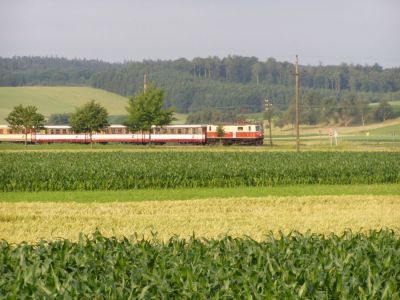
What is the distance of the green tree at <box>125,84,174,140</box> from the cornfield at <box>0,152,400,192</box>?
47460 millimetres

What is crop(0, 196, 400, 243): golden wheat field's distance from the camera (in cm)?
1975

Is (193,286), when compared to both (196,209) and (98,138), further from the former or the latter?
(98,138)

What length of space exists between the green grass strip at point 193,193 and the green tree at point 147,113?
54.7 meters

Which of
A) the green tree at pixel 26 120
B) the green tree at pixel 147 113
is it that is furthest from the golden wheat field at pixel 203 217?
the green tree at pixel 26 120

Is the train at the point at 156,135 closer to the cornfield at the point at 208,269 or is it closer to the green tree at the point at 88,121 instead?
the green tree at the point at 88,121

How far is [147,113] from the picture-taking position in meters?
92.1

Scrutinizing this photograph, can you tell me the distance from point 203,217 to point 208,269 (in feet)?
43.3

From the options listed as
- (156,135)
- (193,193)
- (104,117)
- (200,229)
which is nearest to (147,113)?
(156,135)

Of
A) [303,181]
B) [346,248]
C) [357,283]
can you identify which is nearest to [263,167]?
[303,181]

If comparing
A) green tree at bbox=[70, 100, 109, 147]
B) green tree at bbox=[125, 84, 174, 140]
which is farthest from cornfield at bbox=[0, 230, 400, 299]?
green tree at bbox=[70, 100, 109, 147]

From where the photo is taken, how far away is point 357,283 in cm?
Result: 962

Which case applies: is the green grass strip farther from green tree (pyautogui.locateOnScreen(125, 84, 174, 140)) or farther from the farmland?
green tree (pyautogui.locateOnScreen(125, 84, 174, 140))

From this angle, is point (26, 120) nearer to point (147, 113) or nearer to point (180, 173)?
point (147, 113)

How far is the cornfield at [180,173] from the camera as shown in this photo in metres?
36.5
